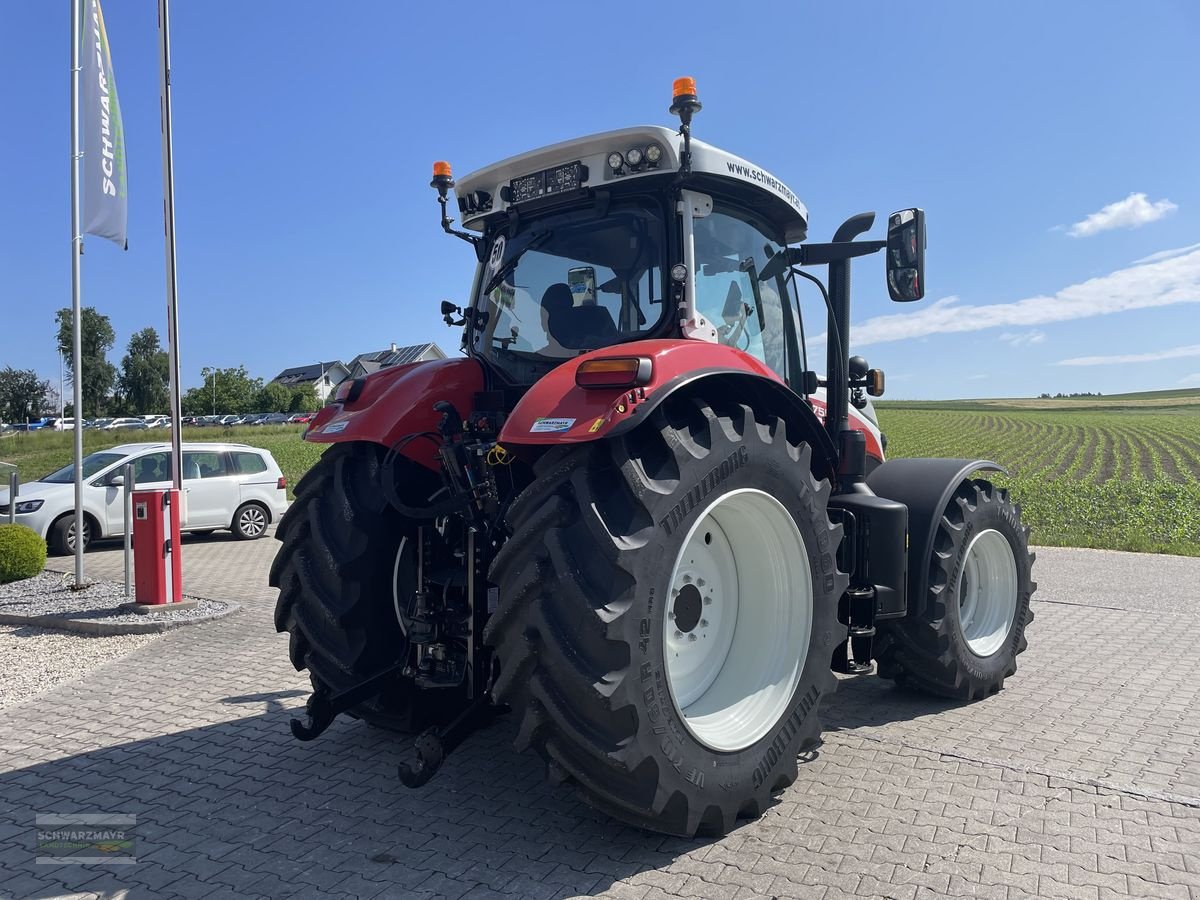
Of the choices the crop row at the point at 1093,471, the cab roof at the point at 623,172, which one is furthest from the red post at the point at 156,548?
the crop row at the point at 1093,471

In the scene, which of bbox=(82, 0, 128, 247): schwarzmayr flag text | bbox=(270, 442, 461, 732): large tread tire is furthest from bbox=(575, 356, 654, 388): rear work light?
bbox=(82, 0, 128, 247): schwarzmayr flag text

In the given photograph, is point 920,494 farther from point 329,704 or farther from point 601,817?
point 329,704

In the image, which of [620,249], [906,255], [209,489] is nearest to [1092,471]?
[209,489]

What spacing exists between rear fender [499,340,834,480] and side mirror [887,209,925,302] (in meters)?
1.19

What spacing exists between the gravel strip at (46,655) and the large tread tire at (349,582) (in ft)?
9.32

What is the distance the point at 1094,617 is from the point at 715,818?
561 cm

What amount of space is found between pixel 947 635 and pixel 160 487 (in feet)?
38.0

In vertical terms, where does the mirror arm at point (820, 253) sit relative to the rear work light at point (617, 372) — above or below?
above

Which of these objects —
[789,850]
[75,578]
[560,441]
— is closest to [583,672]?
[560,441]

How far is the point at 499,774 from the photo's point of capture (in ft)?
12.1

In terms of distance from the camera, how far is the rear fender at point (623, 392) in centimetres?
273

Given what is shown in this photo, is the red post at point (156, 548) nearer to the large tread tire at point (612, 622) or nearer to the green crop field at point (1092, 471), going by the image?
the large tread tire at point (612, 622)

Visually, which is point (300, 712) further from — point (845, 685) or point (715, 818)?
point (845, 685)

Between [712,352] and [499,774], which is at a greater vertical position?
[712,352]
